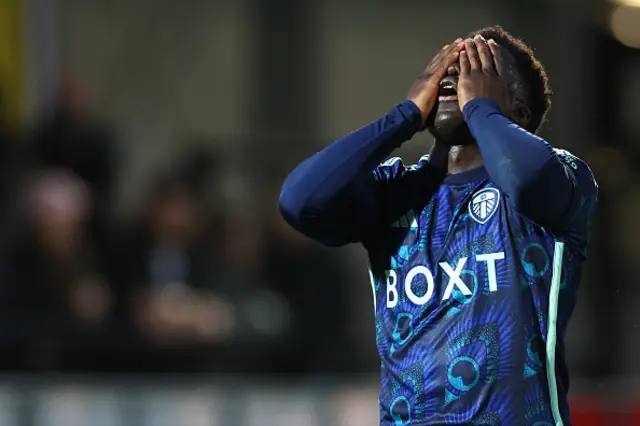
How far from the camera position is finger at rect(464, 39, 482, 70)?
10.1ft

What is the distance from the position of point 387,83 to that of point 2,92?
8.90ft

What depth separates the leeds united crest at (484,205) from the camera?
305 cm

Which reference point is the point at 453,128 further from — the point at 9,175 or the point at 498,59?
the point at 9,175

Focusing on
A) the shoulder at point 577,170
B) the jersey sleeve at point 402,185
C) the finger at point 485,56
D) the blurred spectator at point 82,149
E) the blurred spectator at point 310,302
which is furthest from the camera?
the blurred spectator at point 310,302

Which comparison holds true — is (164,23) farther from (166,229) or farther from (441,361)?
(441,361)

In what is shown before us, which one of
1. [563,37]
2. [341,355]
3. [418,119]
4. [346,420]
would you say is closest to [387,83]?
[563,37]

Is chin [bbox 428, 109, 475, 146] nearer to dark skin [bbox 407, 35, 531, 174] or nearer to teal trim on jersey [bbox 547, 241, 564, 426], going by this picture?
dark skin [bbox 407, 35, 531, 174]

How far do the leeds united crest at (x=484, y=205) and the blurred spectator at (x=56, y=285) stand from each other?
4.67 meters

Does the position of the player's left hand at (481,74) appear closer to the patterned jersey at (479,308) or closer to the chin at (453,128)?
the chin at (453,128)

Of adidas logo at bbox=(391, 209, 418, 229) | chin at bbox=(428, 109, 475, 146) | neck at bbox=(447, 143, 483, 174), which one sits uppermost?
chin at bbox=(428, 109, 475, 146)

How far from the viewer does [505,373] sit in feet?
9.61

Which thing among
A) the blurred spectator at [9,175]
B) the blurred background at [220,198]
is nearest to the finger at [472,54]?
the blurred background at [220,198]

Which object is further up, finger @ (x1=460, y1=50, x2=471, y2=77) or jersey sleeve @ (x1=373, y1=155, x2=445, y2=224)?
finger @ (x1=460, y1=50, x2=471, y2=77)

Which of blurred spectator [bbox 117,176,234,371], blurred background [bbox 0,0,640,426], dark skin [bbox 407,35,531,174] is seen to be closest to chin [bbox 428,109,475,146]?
dark skin [bbox 407,35,531,174]
